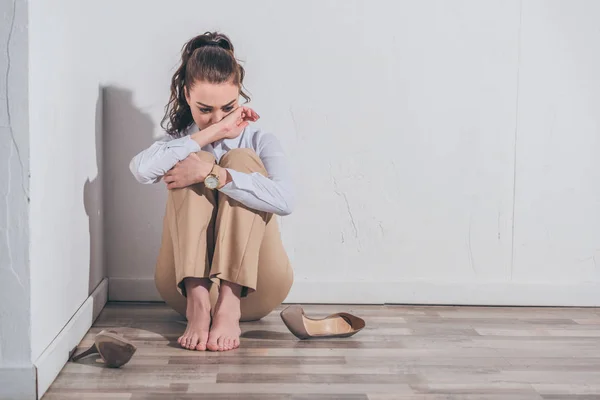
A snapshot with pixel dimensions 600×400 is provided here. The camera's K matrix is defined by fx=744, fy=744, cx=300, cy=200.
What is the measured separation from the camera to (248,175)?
2.08 meters

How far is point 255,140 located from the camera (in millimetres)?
2328

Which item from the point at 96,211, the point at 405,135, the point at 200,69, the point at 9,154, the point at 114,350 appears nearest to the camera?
the point at 9,154

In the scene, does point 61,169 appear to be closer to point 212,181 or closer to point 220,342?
point 212,181

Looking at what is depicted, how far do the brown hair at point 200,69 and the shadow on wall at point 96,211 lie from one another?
0.26 meters

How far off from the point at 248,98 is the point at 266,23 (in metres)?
0.33

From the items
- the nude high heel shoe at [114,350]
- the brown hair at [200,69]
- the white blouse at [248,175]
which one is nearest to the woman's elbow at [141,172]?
the white blouse at [248,175]

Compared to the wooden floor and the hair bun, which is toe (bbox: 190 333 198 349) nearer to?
the wooden floor

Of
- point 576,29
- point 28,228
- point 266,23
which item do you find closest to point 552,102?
point 576,29

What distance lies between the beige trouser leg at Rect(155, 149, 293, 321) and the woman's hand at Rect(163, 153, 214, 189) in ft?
0.09

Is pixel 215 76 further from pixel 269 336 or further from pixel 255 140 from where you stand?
pixel 269 336

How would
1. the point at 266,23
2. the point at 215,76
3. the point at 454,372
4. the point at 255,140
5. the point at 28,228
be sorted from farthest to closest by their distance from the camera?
the point at 266,23, the point at 255,140, the point at 215,76, the point at 454,372, the point at 28,228

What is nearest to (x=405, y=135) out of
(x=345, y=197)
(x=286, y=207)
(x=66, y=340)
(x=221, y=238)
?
(x=345, y=197)

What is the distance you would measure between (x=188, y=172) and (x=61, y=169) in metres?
0.34

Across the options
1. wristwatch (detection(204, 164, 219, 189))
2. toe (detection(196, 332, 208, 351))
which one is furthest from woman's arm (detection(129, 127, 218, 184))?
toe (detection(196, 332, 208, 351))
